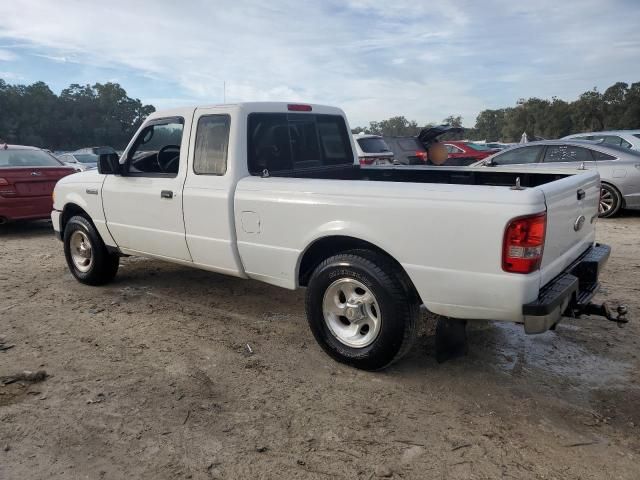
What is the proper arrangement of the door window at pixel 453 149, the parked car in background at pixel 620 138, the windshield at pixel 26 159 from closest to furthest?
the windshield at pixel 26 159 → the parked car in background at pixel 620 138 → the door window at pixel 453 149

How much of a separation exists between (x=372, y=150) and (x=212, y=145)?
852 cm

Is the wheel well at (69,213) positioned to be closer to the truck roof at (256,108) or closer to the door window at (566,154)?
the truck roof at (256,108)

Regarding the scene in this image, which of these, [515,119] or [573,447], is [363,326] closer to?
[573,447]

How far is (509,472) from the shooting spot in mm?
2551

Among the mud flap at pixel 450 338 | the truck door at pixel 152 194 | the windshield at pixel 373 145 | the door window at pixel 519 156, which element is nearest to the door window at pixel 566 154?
the door window at pixel 519 156

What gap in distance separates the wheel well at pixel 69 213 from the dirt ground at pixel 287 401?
1.15 metres

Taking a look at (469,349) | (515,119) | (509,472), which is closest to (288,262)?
(469,349)

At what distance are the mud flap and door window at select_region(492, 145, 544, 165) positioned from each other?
712 cm

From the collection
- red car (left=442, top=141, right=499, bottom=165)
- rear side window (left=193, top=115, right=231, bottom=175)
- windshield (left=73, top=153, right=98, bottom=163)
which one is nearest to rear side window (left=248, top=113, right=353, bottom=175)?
rear side window (left=193, top=115, right=231, bottom=175)

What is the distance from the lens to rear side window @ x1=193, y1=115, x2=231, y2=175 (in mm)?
4199

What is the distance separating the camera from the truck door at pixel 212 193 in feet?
13.5

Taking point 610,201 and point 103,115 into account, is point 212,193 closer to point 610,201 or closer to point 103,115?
point 610,201

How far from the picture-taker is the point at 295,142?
4688mm

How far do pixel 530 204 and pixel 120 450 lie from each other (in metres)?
2.55
